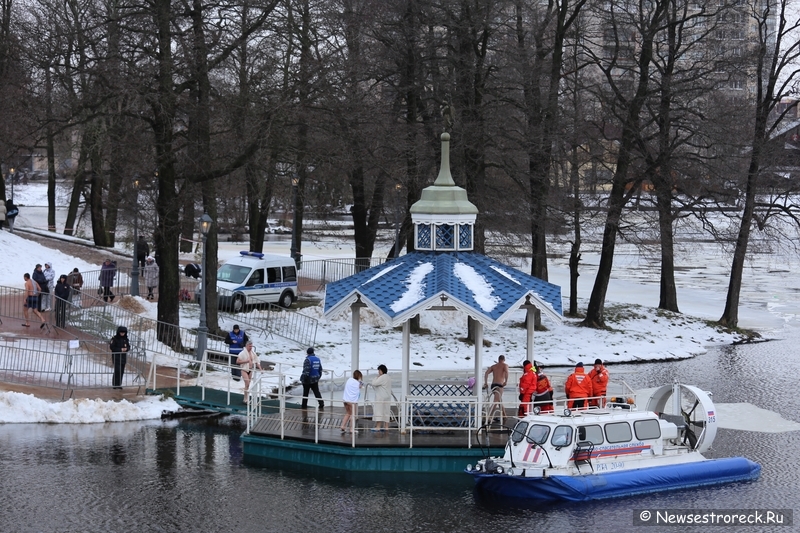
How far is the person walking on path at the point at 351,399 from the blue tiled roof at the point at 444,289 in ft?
4.77

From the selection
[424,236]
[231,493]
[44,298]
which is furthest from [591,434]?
[44,298]

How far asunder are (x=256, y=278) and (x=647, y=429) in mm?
22291

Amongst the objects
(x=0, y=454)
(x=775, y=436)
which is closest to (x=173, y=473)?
(x=0, y=454)

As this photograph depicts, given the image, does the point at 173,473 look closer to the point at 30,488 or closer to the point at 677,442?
the point at 30,488

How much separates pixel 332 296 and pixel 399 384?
4.96 m

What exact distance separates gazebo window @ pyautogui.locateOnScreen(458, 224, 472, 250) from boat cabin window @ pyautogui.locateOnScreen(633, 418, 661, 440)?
18.5ft

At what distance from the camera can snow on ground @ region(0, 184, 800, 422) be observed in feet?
113

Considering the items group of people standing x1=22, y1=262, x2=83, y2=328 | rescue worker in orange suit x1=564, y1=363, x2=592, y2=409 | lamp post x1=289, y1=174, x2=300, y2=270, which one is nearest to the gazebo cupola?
rescue worker in orange suit x1=564, y1=363, x2=592, y2=409

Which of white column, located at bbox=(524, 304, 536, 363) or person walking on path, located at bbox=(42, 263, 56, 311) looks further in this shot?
person walking on path, located at bbox=(42, 263, 56, 311)

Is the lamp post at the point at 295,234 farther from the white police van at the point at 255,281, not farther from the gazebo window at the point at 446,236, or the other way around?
the gazebo window at the point at 446,236

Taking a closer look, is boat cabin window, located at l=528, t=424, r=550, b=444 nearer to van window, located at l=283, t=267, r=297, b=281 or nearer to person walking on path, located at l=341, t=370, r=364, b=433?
person walking on path, located at l=341, t=370, r=364, b=433

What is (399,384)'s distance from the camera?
28.8 m

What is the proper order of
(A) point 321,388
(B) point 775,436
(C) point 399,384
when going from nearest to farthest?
(B) point 775,436
(C) point 399,384
(A) point 321,388

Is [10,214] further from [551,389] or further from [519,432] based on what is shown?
[519,432]
